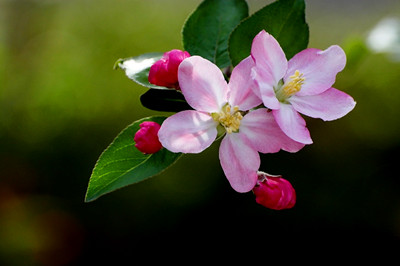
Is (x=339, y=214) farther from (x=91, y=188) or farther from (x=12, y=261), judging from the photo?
(x=91, y=188)

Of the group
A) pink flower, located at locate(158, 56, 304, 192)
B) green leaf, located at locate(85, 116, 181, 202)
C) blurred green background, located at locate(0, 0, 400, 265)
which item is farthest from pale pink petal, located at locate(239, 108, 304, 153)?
blurred green background, located at locate(0, 0, 400, 265)

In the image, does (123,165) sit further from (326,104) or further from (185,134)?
(326,104)

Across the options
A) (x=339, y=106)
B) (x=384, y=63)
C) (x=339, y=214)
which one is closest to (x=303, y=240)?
(x=339, y=214)

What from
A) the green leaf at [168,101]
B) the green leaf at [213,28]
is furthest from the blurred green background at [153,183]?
the green leaf at [168,101]

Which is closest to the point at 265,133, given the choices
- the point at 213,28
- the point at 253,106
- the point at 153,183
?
the point at 253,106

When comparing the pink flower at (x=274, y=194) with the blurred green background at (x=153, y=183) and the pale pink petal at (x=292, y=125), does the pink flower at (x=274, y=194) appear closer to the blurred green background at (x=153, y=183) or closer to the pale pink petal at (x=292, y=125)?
the pale pink petal at (x=292, y=125)

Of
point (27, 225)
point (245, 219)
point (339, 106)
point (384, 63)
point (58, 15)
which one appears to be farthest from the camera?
point (58, 15)

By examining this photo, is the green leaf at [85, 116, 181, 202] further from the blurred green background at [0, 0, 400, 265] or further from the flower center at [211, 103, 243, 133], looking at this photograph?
the blurred green background at [0, 0, 400, 265]
